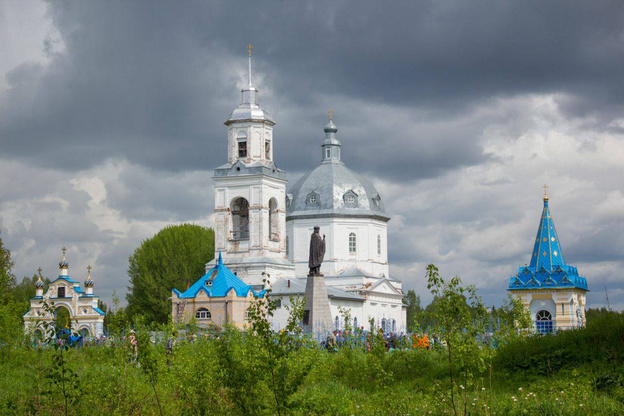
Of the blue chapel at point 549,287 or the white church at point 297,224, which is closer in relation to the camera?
the blue chapel at point 549,287

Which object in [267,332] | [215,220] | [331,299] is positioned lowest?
[267,332]

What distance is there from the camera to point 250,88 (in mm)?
48812

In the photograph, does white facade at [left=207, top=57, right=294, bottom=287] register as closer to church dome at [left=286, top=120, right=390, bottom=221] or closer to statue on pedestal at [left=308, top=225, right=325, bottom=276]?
Answer: church dome at [left=286, top=120, right=390, bottom=221]

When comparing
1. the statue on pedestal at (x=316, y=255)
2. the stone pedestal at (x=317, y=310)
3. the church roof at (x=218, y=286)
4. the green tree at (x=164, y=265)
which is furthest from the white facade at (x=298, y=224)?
the stone pedestal at (x=317, y=310)

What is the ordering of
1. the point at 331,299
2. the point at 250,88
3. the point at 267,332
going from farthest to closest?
1. the point at 250,88
2. the point at 331,299
3. the point at 267,332

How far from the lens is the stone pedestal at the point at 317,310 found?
27188mm

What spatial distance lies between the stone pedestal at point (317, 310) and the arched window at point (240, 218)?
20.0 m

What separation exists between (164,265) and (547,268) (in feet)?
87.0

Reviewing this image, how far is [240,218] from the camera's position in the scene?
48469mm

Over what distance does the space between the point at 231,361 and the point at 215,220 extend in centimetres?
3842

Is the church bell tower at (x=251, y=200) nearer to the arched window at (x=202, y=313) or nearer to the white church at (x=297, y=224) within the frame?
the white church at (x=297, y=224)

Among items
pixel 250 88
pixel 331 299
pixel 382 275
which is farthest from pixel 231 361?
pixel 382 275

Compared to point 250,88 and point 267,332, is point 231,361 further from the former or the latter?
point 250,88

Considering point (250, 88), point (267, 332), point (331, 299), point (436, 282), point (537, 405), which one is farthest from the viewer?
point (250, 88)
